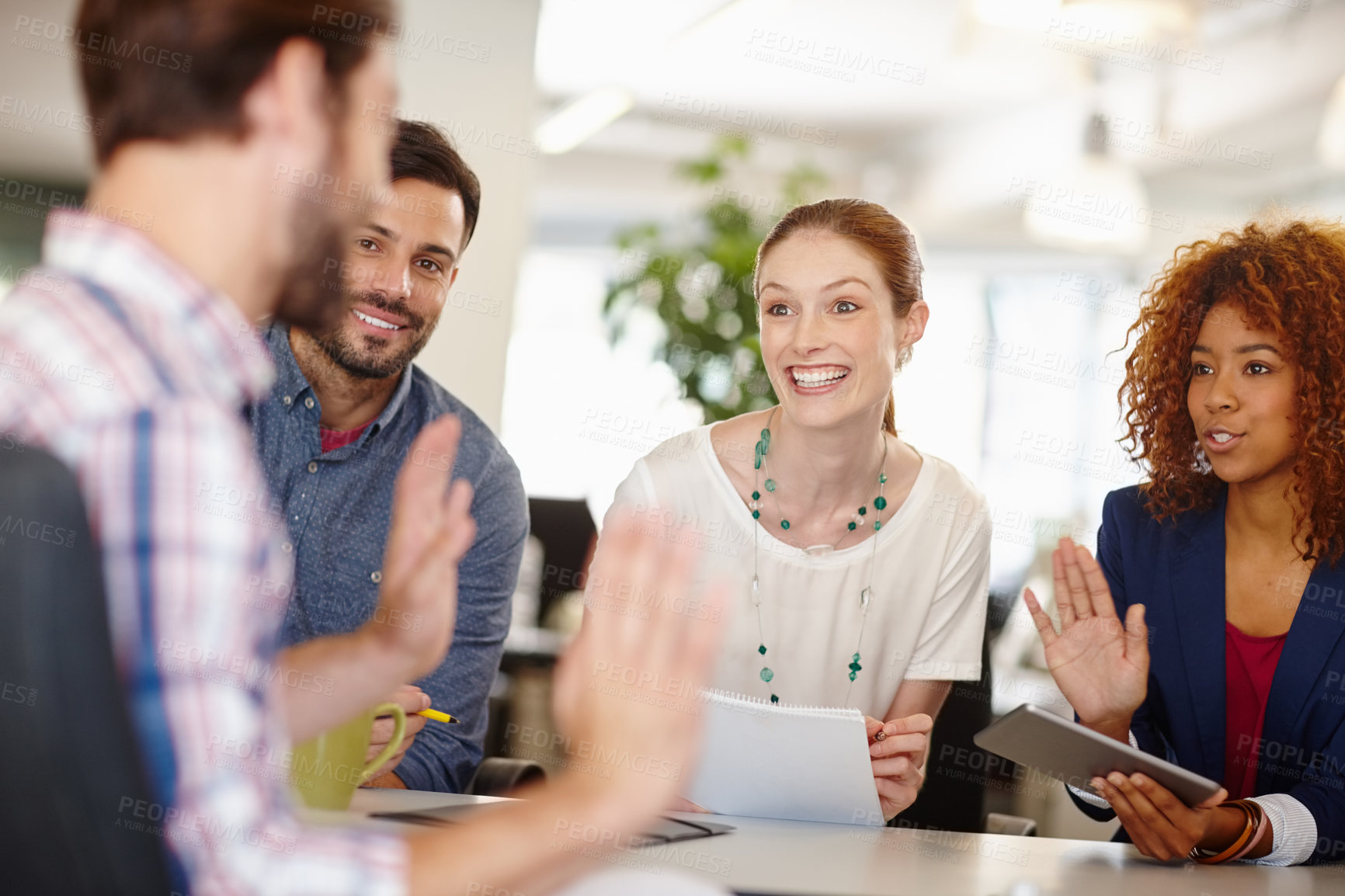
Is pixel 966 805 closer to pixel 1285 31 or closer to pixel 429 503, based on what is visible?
pixel 429 503

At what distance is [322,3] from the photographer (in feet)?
2.56

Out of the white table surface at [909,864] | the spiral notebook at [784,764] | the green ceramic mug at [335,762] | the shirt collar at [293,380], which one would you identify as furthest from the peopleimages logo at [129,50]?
the shirt collar at [293,380]

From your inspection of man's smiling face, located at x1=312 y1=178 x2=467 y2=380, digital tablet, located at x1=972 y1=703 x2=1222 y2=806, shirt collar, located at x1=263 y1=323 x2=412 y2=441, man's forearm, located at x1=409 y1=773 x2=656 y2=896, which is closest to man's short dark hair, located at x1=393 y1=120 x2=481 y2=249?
man's smiling face, located at x1=312 y1=178 x2=467 y2=380

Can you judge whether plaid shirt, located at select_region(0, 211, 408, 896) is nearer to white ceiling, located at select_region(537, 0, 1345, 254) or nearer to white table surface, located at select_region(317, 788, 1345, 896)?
white table surface, located at select_region(317, 788, 1345, 896)

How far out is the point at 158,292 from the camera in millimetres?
717

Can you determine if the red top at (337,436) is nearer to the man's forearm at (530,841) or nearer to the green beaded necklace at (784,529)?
the green beaded necklace at (784,529)

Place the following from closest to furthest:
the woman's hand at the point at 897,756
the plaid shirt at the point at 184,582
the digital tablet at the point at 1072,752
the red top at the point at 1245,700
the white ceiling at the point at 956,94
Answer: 1. the plaid shirt at the point at 184,582
2. the digital tablet at the point at 1072,752
3. the woman's hand at the point at 897,756
4. the red top at the point at 1245,700
5. the white ceiling at the point at 956,94

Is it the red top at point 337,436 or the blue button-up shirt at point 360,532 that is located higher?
the red top at point 337,436

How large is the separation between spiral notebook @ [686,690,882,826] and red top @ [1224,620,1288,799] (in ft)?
2.60

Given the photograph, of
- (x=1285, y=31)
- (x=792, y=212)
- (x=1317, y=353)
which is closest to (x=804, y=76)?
(x=1285, y=31)

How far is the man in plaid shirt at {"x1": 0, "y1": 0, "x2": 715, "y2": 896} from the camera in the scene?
64 cm

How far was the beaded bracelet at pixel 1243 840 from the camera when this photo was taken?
1548 millimetres

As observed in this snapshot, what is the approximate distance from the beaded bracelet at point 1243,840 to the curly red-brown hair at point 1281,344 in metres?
0.55

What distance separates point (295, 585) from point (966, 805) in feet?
4.53
